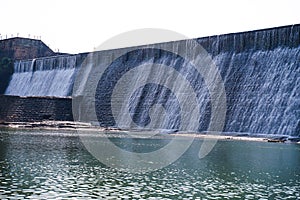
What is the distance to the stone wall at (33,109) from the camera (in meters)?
45.9

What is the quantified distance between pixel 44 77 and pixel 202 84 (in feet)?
99.5

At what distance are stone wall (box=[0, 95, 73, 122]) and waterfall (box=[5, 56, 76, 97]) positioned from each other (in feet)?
30.2

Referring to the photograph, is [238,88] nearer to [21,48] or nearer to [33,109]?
[33,109]

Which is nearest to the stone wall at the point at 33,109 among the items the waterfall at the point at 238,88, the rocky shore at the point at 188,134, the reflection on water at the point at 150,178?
the rocky shore at the point at 188,134

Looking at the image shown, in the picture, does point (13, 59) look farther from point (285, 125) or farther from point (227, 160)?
point (227, 160)

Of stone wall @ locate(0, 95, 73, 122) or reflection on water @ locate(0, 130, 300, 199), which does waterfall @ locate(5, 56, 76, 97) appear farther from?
reflection on water @ locate(0, 130, 300, 199)

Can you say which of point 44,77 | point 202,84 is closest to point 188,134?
point 202,84

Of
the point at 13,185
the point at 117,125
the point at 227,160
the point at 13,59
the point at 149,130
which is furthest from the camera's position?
the point at 13,59

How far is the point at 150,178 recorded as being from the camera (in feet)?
47.7

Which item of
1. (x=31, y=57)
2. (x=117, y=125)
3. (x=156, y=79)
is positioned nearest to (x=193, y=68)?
(x=156, y=79)

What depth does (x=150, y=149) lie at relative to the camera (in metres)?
23.8

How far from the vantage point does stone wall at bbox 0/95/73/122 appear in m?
45.9

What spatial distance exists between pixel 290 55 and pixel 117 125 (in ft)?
61.7

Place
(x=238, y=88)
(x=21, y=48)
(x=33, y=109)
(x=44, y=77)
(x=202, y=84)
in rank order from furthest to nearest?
(x=21, y=48), (x=44, y=77), (x=33, y=109), (x=202, y=84), (x=238, y=88)
